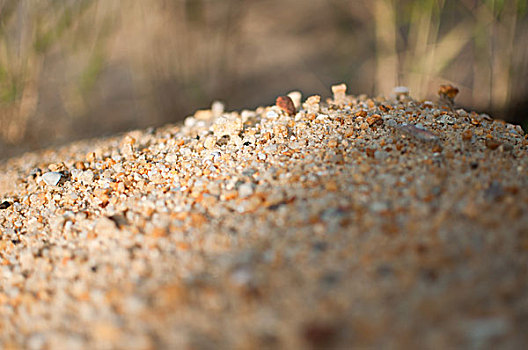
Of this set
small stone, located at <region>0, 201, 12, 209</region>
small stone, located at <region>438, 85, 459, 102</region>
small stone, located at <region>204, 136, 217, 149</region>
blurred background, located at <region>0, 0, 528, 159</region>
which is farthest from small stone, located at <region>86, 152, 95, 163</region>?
small stone, located at <region>438, 85, 459, 102</region>

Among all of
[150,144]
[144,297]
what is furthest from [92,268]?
[150,144]

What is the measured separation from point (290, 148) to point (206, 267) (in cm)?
39

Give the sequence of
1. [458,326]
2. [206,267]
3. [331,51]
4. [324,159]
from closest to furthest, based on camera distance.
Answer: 1. [458,326]
2. [206,267]
3. [324,159]
4. [331,51]

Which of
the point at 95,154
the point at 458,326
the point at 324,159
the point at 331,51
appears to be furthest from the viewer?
the point at 331,51

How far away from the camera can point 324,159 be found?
3.01 ft

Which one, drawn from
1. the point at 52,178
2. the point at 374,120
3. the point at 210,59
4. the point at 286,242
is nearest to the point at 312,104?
the point at 374,120

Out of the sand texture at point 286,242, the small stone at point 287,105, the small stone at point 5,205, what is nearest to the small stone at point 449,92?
the sand texture at point 286,242

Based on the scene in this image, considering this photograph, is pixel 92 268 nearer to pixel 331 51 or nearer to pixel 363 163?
pixel 363 163

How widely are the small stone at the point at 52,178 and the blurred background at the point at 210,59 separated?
0.92 metres

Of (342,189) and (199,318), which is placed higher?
(342,189)

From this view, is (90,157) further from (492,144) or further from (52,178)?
(492,144)

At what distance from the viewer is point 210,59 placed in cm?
254

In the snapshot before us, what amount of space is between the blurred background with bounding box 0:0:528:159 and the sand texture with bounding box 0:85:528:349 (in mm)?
920

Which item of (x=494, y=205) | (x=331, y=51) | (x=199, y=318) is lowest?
(x=199, y=318)
